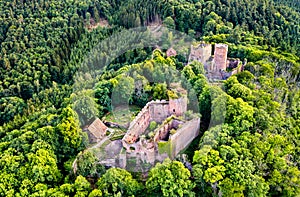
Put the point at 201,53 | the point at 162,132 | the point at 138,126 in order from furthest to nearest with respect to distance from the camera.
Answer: the point at 201,53, the point at 138,126, the point at 162,132

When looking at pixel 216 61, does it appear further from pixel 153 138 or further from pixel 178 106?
pixel 153 138

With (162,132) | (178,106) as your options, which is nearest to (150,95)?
(178,106)

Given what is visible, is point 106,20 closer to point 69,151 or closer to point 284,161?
point 69,151

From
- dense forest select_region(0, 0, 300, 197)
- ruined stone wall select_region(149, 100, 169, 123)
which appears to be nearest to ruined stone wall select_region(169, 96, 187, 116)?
ruined stone wall select_region(149, 100, 169, 123)

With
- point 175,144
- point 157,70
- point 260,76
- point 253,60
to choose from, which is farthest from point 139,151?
point 253,60

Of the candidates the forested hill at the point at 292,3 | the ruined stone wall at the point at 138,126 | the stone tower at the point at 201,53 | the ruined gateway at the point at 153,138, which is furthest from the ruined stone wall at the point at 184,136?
the forested hill at the point at 292,3

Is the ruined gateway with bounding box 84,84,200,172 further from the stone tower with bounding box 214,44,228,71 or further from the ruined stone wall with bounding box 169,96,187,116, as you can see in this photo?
the stone tower with bounding box 214,44,228,71

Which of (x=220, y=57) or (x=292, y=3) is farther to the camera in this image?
(x=292, y=3)
